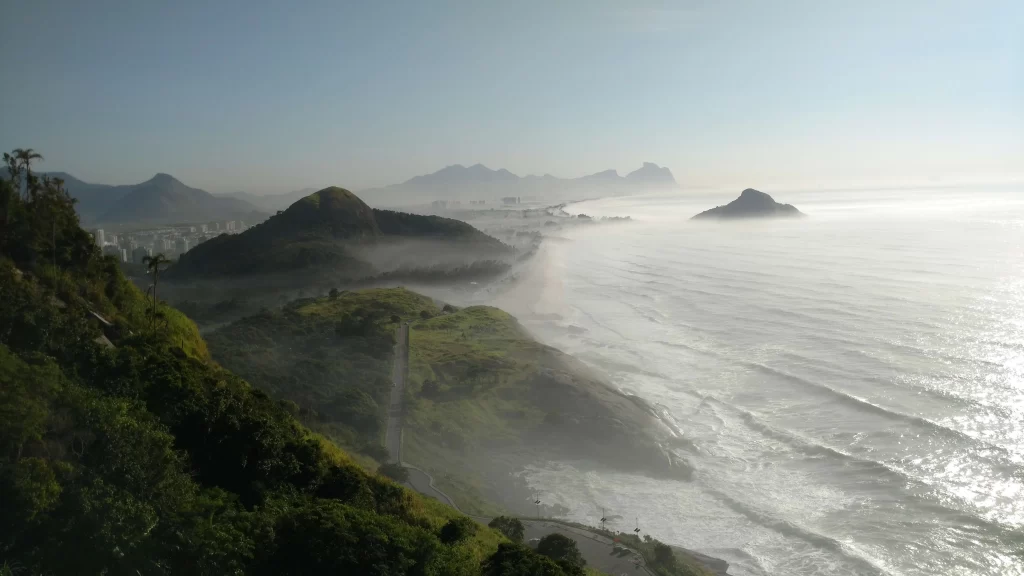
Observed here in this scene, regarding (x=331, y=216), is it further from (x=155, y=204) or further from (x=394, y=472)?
(x=394, y=472)

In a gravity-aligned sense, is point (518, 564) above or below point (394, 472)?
above

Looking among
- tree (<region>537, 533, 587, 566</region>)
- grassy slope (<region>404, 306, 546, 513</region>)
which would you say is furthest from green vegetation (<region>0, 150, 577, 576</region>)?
grassy slope (<region>404, 306, 546, 513</region>)

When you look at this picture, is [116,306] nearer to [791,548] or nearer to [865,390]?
Result: [791,548]

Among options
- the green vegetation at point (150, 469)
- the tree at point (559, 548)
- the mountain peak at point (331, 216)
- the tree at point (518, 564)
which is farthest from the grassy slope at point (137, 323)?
the mountain peak at point (331, 216)

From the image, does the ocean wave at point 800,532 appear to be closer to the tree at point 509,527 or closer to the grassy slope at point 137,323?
the tree at point 509,527

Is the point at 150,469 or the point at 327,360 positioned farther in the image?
the point at 327,360

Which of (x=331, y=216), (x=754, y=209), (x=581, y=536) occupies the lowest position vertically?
(x=581, y=536)

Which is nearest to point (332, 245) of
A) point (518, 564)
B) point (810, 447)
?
point (810, 447)

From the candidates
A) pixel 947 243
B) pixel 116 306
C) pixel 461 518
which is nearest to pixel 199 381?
pixel 116 306
